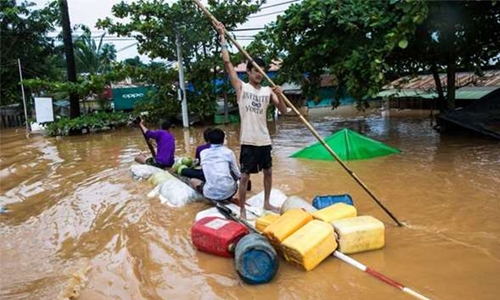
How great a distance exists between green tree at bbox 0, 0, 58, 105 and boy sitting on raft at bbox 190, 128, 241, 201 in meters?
23.2

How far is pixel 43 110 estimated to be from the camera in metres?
19.1

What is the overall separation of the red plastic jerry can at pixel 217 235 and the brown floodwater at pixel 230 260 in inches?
4.3

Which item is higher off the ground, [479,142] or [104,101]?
[104,101]

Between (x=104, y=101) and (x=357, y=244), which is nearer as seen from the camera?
(x=357, y=244)

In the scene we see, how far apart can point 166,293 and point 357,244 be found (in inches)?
71.7

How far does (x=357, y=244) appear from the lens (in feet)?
13.7

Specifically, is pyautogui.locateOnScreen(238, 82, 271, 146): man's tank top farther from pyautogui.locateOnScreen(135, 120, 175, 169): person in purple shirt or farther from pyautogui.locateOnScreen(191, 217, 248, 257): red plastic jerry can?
pyautogui.locateOnScreen(135, 120, 175, 169): person in purple shirt

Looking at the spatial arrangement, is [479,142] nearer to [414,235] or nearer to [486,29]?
[486,29]

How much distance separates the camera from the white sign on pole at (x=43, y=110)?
62.4ft

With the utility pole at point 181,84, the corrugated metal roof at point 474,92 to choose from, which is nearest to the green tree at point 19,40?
the utility pole at point 181,84

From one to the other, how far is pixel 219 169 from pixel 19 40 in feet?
81.4

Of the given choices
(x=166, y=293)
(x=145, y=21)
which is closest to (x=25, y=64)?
(x=145, y=21)

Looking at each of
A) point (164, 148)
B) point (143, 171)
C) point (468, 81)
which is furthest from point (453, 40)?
point (143, 171)

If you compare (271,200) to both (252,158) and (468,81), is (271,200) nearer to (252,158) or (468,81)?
(252,158)
